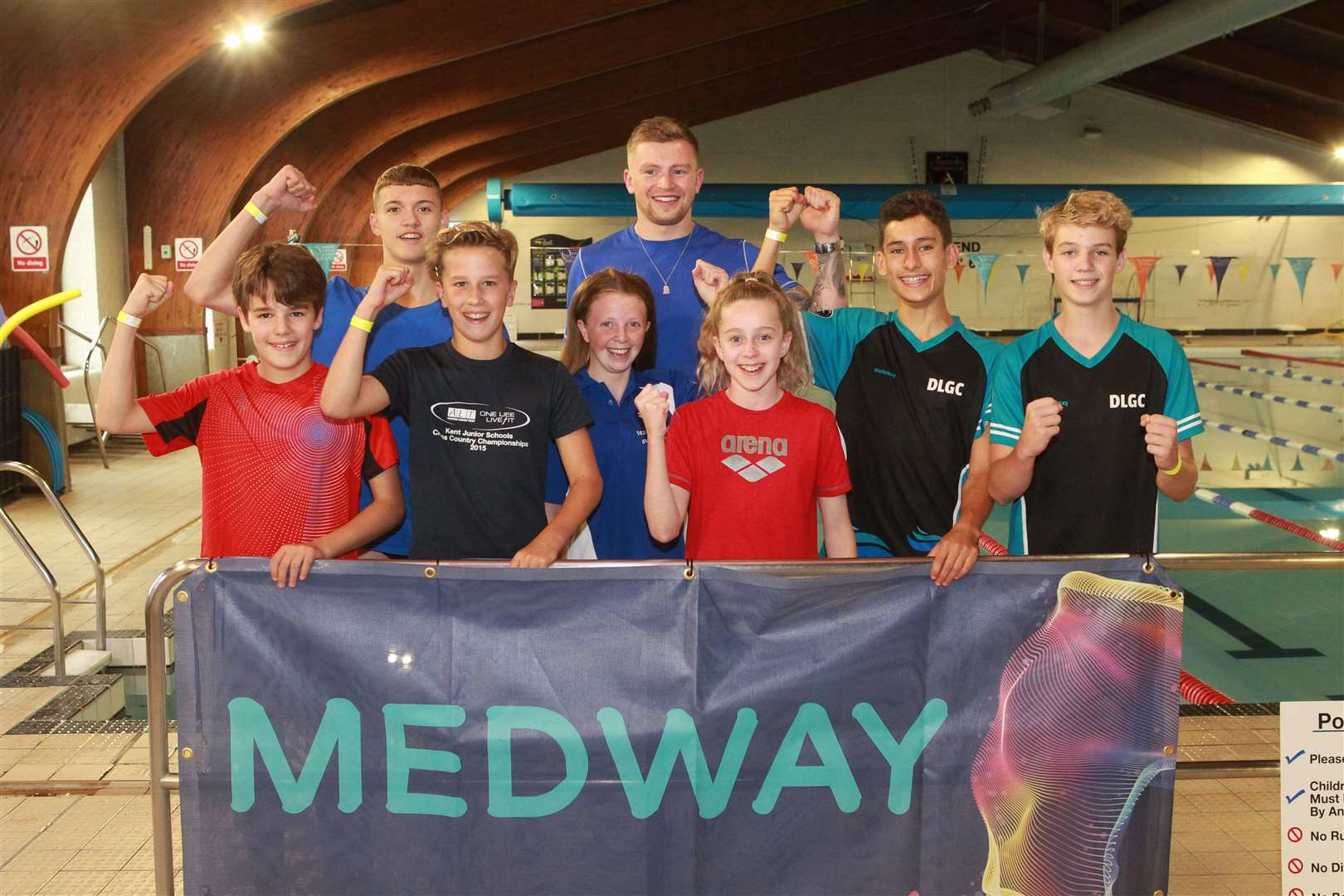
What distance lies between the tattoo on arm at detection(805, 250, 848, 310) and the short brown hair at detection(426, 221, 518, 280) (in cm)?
101

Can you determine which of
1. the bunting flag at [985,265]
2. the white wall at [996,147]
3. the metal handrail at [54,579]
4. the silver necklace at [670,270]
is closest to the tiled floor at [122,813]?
the metal handrail at [54,579]

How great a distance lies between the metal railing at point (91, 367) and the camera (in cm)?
1057

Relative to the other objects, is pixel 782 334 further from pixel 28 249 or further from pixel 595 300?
pixel 28 249

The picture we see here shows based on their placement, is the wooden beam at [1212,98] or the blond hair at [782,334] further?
the wooden beam at [1212,98]

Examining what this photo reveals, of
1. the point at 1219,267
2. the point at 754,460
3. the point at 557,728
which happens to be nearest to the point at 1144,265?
the point at 1219,267

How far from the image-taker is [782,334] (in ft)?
9.14

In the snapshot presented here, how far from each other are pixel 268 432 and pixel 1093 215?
6.96 ft

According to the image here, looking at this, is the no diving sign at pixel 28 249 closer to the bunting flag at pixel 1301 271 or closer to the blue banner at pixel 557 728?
the blue banner at pixel 557 728

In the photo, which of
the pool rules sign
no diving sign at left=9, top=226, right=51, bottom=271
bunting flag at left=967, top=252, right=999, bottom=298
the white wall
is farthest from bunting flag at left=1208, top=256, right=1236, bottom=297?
the pool rules sign

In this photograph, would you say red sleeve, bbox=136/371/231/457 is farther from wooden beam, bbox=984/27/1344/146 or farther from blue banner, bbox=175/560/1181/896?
wooden beam, bbox=984/27/1344/146

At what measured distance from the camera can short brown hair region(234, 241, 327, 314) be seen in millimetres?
2812

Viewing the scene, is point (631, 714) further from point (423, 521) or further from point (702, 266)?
point (702, 266)

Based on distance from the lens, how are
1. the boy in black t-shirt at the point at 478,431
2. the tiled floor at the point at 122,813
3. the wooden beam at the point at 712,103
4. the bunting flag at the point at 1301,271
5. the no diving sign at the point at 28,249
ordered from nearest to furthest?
1. the boy in black t-shirt at the point at 478,431
2. the tiled floor at the point at 122,813
3. the no diving sign at the point at 28,249
4. the bunting flag at the point at 1301,271
5. the wooden beam at the point at 712,103

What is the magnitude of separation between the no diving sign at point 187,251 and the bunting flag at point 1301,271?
15.9 m
